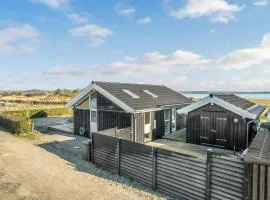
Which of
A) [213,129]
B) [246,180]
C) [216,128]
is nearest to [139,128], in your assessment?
[213,129]

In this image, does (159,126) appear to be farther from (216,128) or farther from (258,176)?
(258,176)

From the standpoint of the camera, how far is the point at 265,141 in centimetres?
939

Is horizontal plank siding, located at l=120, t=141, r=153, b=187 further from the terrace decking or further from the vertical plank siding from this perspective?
the vertical plank siding

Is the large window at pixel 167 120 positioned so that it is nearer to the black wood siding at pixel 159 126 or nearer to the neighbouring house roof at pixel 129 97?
the black wood siding at pixel 159 126

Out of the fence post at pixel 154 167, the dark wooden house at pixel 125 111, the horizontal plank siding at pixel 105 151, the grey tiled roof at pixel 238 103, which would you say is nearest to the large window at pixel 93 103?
the dark wooden house at pixel 125 111

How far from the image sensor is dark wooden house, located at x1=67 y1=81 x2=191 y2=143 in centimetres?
1694

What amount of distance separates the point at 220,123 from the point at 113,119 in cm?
772

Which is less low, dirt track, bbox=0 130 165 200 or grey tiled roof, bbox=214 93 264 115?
grey tiled roof, bbox=214 93 264 115

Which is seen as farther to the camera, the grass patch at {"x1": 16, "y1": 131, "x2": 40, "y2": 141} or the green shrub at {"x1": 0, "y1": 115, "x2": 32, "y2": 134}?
the green shrub at {"x1": 0, "y1": 115, "x2": 32, "y2": 134}

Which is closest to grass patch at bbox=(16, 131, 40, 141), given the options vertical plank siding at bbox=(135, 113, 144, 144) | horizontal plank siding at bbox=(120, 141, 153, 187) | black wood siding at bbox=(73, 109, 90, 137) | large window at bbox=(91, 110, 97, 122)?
black wood siding at bbox=(73, 109, 90, 137)

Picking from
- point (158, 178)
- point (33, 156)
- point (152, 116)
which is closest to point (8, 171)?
point (33, 156)

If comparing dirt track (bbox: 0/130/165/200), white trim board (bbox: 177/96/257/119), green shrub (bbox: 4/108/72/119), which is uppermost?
white trim board (bbox: 177/96/257/119)

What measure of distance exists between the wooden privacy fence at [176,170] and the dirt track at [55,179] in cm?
61

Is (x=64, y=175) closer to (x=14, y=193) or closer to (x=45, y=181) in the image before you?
(x=45, y=181)
